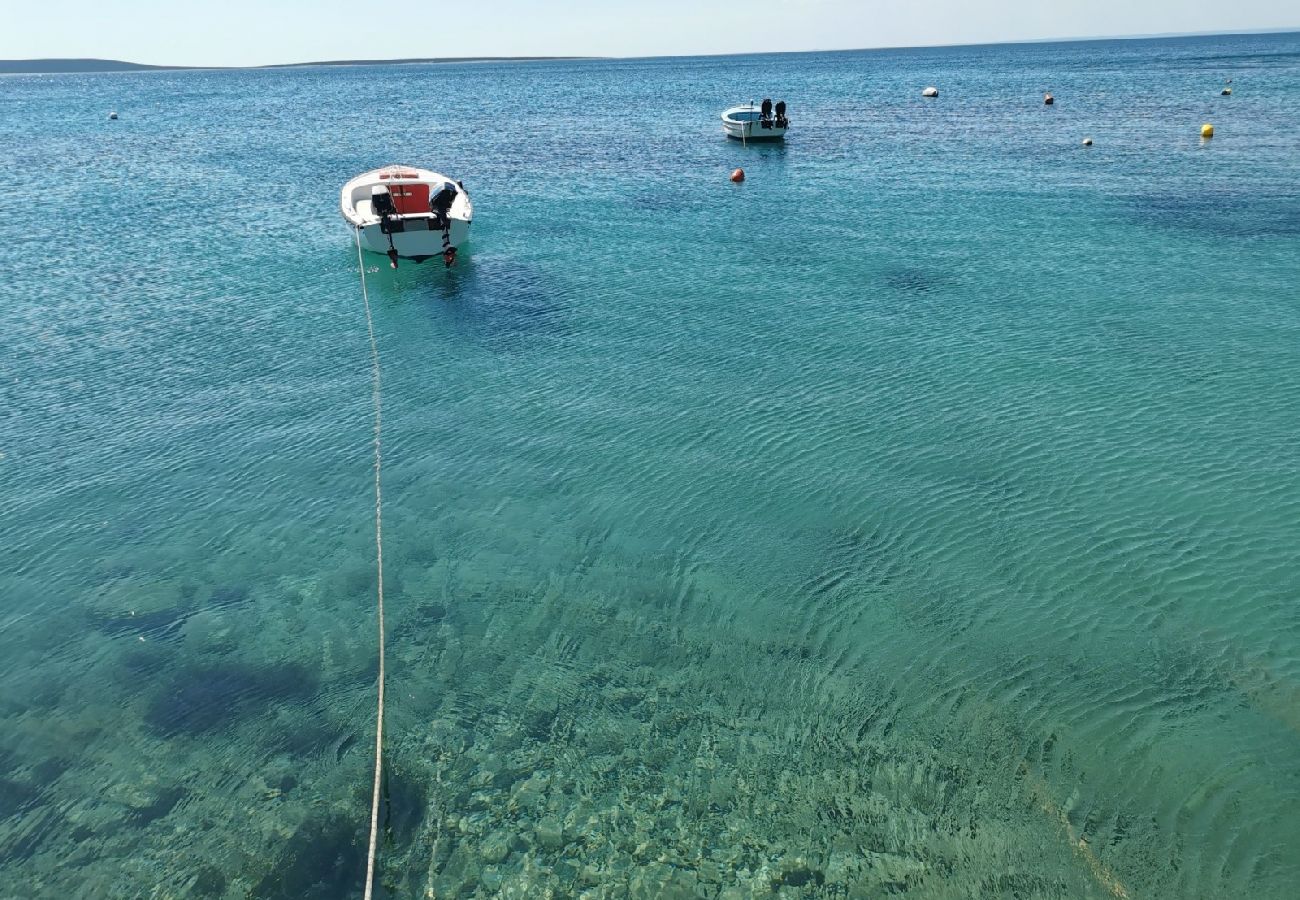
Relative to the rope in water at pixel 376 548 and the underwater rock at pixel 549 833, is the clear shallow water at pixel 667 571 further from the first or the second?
the rope in water at pixel 376 548

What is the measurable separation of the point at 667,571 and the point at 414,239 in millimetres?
22702

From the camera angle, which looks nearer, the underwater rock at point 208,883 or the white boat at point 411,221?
the underwater rock at point 208,883

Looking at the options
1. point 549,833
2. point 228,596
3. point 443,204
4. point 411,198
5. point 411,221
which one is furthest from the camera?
point 411,198

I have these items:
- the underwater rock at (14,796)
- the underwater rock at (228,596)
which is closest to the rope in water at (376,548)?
the underwater rock at (228,596)

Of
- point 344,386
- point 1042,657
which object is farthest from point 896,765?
point 344,386

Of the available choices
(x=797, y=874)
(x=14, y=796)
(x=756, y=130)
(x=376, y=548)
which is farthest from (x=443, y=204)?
Answer: (x=756, y=130)

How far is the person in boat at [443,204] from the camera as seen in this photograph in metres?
32.0

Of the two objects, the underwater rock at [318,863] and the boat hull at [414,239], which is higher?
the boat hull at [414,239]

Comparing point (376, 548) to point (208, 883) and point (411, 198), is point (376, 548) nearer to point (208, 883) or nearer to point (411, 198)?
point (208, 883)

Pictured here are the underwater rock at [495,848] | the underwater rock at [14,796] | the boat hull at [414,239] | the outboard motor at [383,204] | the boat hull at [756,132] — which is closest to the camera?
the underwater rock at [495,848]

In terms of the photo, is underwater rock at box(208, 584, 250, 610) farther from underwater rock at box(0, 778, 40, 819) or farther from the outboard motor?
the outboard motor

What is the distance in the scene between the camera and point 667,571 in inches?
596

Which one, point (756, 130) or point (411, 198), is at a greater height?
point (756, 130)

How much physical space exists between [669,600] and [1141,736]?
7532 mm
